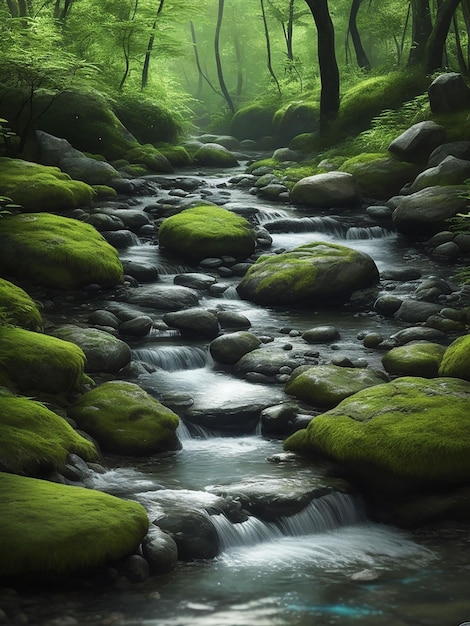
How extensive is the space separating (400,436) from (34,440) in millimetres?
2886

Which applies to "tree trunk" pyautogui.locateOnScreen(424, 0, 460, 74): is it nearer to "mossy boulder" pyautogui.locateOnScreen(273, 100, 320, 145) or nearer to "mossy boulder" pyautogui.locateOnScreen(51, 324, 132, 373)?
"mossy boulder" pyautogui.locateOnScreen(273, 100, 320, 145)

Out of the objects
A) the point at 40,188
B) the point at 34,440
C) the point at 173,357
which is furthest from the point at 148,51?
the point at 34,440

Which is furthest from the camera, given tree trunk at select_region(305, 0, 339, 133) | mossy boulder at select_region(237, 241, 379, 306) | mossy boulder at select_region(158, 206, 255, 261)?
tree trunk at select_region(305, 0, 339, 133)

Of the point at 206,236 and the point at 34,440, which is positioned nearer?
the point at 34,440

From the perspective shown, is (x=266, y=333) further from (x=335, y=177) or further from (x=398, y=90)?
(x=398, y=90)

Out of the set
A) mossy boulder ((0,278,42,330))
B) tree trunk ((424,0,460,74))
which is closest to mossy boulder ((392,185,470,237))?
tree trunk ((424,0,460,74))

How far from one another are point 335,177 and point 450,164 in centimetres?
245

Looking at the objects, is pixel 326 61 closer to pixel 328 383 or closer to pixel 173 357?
pixel 173 357

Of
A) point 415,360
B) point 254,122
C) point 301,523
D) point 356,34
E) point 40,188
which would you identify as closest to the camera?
point 301,523

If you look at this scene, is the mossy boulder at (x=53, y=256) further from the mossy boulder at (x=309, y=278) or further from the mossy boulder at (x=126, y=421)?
the mossy boulder at (x=126, y=421)

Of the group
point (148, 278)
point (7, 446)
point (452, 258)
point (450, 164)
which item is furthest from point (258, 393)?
point (450, 164)

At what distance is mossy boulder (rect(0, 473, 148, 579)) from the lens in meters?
4.61

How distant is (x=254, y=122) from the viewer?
3195cm

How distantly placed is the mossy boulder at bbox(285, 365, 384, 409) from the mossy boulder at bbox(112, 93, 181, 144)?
52.9 ft
